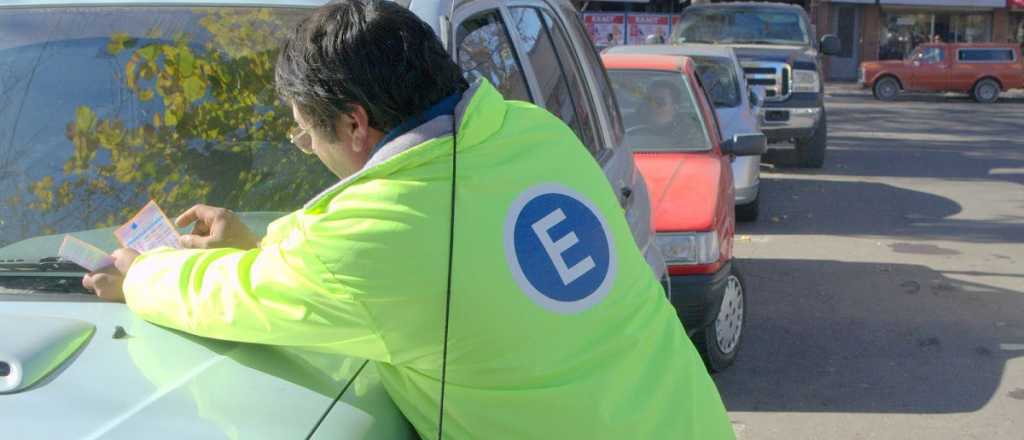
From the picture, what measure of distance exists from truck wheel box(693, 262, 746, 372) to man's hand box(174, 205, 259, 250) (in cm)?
403

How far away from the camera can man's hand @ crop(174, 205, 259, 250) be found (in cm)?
229

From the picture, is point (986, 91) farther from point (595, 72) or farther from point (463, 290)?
point (463, 290)

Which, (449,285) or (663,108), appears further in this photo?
(663,108)

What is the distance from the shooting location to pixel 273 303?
1861 millimetres

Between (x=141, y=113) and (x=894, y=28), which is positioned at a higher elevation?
(x=141, y=113)

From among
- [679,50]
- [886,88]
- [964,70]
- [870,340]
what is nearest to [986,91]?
[964,70]

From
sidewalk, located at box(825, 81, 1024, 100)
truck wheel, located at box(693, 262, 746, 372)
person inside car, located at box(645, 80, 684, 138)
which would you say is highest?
person inside car, located at box(645, 80, 684, 138)

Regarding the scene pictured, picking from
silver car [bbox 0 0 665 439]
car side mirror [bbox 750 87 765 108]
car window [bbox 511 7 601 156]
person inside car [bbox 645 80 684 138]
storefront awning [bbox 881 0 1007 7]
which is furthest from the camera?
storefront awning [bbox 881 0 1007 7]

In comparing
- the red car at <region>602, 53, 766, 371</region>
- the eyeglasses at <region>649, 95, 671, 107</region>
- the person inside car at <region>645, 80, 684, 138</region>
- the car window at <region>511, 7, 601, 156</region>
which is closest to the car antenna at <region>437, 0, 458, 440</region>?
the car window at <region>511, 7, 601, 156</region>

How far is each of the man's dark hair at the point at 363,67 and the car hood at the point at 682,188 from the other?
164 inches

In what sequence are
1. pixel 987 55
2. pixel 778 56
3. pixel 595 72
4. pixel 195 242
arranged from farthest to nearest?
pixel 987 55 < pixel 778 56 < pixel 595 72 < pixel 195 242

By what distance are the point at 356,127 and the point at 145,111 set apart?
3.57 feet

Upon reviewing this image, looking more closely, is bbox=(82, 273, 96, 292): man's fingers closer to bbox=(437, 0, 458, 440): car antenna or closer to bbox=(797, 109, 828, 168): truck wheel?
bbox=(437, 0, 458, 440): car antenna

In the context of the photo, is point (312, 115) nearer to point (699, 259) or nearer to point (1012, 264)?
point (699, 259)
